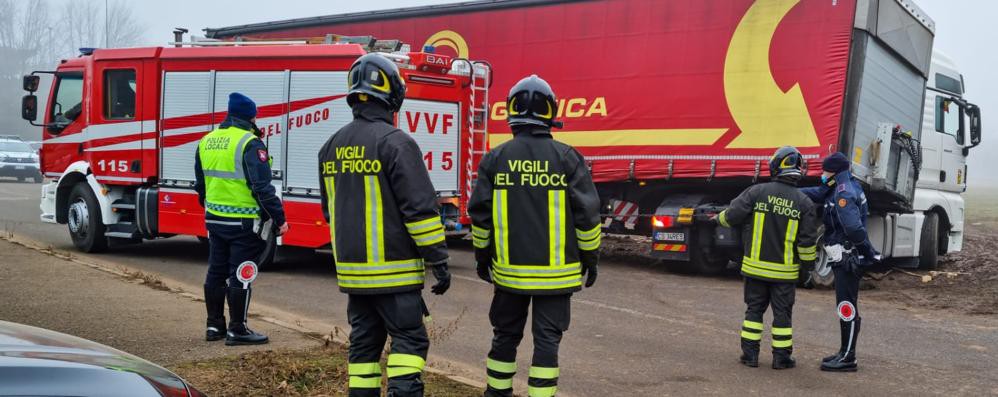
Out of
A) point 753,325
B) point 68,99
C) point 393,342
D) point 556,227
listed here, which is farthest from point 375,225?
point 68,99

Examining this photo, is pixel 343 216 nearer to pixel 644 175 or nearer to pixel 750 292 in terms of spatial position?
pixel 750 292

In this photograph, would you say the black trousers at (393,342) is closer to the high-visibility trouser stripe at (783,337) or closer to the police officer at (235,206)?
the police officer at (235,206)

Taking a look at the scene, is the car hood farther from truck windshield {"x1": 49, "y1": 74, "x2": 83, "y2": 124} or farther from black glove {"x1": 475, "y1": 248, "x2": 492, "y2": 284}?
truck windshield {"x1": 49, "y1": 74, "x2": 83, "y2": 124}

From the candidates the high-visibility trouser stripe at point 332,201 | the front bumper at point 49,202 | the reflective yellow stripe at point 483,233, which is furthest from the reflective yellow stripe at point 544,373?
the front bumper at point 49,202

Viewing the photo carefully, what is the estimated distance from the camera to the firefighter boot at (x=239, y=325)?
21.5 feet

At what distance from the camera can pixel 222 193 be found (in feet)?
22.1

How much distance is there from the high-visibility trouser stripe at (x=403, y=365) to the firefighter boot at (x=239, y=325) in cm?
254

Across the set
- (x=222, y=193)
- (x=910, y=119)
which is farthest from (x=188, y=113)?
(x=910, y=119)

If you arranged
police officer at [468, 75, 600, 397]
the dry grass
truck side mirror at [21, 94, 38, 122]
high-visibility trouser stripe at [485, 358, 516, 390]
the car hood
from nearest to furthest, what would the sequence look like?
the car hood, police officer at [468, 75, 600, 397], high-visibility trouser stripe at [485, 358, 516, 390], the dry grass, truck side mirror at [21, 94, 38, 122]

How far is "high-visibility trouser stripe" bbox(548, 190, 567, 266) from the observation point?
186 inches

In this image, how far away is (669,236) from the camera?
1281 centimetres

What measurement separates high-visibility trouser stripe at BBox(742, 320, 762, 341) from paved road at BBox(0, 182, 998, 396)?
23cm

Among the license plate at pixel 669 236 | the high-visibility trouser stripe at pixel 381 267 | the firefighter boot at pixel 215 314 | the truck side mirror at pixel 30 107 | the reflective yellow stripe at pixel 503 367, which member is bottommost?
the firefighter boot at pixel 215 314

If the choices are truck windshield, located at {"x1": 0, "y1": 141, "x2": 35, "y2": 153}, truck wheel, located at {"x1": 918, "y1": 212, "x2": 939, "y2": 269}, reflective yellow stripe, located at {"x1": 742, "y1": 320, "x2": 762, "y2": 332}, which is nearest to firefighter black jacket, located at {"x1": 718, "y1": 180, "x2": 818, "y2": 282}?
reflective yellow stripe, located at {"x1": 742, "y1": 320, "x2": 762, "y2": 332}
